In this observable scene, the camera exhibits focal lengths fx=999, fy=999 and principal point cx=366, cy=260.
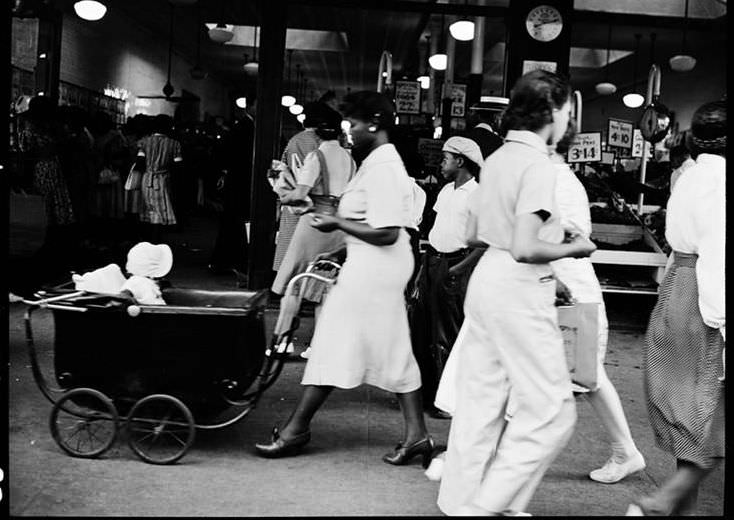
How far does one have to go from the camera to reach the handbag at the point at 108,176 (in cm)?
1205

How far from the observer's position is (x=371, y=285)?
4742mm

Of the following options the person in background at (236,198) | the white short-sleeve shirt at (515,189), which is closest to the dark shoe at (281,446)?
the white short-sleeve shirt at (515,189)

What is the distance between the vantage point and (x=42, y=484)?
4.41m

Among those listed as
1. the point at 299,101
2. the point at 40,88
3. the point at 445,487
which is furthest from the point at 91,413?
the point at 299,101

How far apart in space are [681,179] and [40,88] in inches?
431

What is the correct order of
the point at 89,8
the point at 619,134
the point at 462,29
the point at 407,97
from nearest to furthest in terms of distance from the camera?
the point at 619,134 → the point at 89,8 → the point at 462,29 → the point at 407,97

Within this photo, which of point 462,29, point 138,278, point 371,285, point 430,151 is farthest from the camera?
point 462,29

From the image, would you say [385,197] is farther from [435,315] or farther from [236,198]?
[236,198]

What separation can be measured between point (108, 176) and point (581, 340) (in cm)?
884

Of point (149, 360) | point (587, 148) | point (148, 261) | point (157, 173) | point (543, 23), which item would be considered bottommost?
point (149, 360)

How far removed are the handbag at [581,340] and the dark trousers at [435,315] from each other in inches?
51.5

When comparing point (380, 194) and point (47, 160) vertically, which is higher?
point (47, 160)

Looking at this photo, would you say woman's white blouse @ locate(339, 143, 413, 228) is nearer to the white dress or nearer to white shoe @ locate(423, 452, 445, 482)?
the white dress

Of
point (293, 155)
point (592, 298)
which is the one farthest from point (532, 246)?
point (293, 155)
